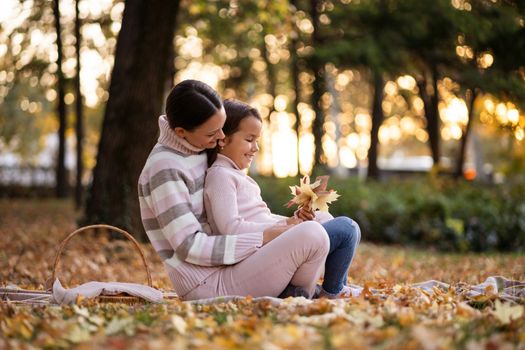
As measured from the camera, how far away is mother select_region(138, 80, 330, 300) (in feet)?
15.1

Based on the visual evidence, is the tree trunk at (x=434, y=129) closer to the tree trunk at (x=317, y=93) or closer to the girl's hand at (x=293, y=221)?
the tree trunk at (x=317, y=93)

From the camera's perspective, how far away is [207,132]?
4742 millimetres

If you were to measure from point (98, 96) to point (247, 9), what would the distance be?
604 inches

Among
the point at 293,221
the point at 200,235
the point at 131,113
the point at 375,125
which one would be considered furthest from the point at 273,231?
the point at 375,125

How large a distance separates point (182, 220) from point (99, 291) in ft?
2.58

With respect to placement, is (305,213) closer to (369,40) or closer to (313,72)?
(369,40)

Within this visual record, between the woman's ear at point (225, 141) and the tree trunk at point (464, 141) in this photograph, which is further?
the tree trunk at point (464, 141)

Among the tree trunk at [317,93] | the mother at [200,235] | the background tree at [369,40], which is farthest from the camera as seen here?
the tree trunk at [317,93]

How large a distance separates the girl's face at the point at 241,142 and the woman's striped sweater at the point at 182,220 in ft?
0.67

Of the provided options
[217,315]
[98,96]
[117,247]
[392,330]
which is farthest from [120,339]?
[98,96]

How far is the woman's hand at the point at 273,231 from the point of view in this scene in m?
4.72

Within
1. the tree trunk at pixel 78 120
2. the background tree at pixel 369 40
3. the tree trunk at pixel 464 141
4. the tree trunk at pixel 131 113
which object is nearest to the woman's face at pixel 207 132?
the tree trunk at pixel 131 113

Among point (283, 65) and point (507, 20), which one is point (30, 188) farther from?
point (507, 20)

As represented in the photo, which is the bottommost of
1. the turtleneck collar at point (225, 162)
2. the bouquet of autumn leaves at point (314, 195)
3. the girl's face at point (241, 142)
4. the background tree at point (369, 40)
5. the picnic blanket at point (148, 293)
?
the picnic blanket at point (148, 293)
